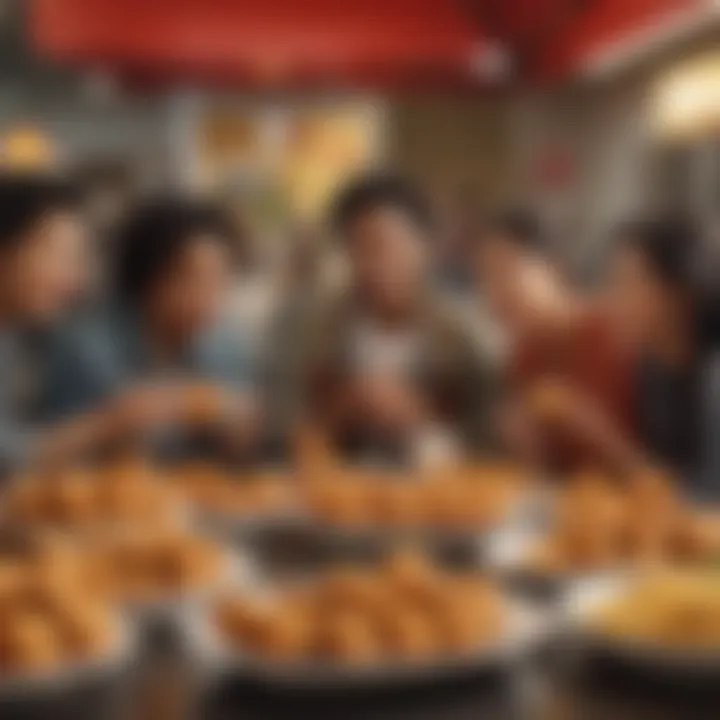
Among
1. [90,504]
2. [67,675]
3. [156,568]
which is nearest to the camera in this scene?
[67,675]

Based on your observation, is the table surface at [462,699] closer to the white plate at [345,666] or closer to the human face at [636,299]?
the white plate at [345,666]

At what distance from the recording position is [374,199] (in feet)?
4.73

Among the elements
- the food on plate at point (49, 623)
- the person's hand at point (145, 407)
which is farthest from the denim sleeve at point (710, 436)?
the food on plate at point (49, 623)

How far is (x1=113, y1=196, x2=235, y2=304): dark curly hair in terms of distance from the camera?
4.74ft

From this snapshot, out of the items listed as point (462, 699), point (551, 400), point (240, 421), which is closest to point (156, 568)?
point (462, 699)

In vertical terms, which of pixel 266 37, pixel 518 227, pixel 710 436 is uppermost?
pixel 266 37

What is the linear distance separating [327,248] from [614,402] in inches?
12.0

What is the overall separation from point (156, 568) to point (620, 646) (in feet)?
1.17

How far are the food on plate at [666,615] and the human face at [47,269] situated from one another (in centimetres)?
64

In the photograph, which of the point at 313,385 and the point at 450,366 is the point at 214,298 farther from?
the point at 450,366

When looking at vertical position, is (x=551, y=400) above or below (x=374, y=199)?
below

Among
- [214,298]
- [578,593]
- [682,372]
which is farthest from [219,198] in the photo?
[578,593]

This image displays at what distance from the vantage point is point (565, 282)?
4.75ft

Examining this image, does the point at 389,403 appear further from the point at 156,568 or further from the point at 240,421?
the point at 156,568
